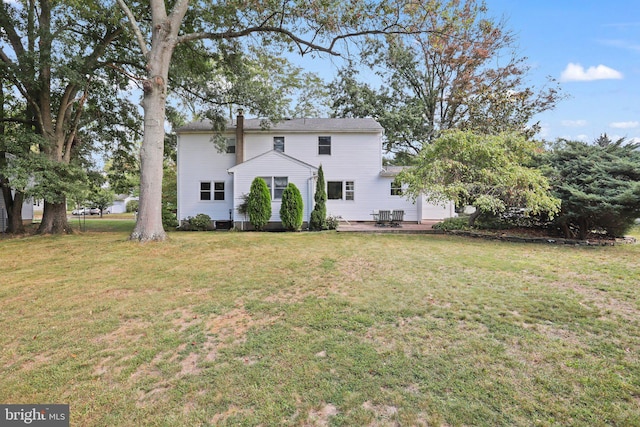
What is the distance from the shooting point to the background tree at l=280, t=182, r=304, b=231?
14469mm

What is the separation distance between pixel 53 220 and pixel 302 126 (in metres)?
12.6

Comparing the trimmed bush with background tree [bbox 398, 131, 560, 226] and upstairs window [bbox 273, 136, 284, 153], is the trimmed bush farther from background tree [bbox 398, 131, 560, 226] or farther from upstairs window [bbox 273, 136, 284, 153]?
background tree [bbox 398, 131, 560, 226]

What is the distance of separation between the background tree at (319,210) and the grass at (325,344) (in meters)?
8.28

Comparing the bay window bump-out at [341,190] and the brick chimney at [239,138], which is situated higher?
the brick chimney at [239,138]

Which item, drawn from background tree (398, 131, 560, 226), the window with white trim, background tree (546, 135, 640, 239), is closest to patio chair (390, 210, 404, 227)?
background tree (398, 131, 560, 226)

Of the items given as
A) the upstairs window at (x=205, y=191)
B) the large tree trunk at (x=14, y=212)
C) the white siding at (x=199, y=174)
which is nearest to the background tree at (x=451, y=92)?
the white siding at (x=199, y=174)

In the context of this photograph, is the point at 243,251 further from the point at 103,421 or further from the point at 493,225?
the point at 493,225

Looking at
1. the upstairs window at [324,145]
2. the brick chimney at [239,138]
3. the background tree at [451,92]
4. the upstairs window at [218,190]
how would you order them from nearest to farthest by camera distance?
1. the brick chimney at [239,138]
2. the upstairs window at [218,190]
3. the upstairs window at [324,145]
4. the background tree at [451,92]

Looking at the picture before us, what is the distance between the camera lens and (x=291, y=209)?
14531 millimetres

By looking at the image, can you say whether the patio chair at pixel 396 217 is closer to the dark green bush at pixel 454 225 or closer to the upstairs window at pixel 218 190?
the dark green bush at pixel 454 225

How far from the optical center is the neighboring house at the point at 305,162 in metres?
17.4

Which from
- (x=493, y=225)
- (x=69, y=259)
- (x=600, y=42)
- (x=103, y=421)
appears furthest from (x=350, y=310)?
(x=600, y=42)

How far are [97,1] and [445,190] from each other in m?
14.4

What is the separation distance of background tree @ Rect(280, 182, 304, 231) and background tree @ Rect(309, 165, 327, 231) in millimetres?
623
